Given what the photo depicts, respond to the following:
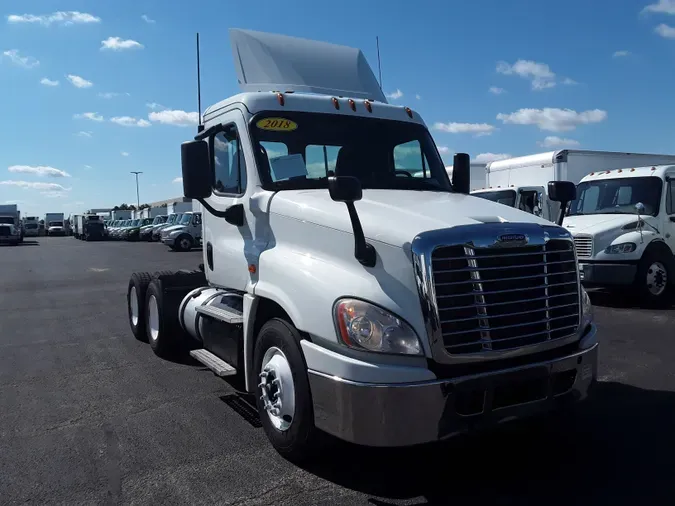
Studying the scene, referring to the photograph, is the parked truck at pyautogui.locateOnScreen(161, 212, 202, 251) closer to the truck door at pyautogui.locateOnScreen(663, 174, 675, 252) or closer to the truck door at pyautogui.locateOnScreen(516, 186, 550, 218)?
the truck door at pyautogui.locateOnScreen(516, 186, 550, 218)

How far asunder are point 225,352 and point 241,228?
3.49ft

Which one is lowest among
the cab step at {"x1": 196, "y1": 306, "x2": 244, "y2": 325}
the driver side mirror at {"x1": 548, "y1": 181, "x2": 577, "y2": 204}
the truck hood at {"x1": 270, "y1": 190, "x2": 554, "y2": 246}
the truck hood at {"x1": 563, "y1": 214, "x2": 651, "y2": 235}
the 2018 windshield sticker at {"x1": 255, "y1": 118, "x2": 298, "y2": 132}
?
the cab step at {"x1": 196, "y1": 306, "x2": 244, "y2": 325}

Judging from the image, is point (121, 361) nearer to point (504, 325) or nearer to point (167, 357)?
point (167, 357)

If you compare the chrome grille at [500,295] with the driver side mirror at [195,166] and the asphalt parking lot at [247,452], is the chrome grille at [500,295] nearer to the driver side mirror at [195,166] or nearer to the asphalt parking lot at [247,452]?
the asphalt parking lot at [247,452]

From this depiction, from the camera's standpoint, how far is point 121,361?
281 inches

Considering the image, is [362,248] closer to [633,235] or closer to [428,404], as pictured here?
[428,404]

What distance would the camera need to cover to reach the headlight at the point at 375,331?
11.4 feet

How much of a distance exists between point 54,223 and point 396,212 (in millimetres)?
81160

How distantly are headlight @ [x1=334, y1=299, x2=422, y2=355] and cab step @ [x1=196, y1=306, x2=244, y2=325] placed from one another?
1.50m

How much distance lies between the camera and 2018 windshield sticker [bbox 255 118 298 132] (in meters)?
5.00

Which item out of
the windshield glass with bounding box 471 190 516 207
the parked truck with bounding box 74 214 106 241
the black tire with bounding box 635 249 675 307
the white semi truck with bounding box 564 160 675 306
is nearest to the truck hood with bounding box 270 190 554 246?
the white semi truck with bounding box 564 160 675 306

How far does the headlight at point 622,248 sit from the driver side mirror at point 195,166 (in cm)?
780

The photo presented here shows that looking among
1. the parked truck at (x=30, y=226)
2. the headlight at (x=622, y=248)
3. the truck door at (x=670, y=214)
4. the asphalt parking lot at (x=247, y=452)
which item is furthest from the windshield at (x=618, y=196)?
the parked truck at (x=30, y=226)

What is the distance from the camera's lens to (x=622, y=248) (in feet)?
33.7
